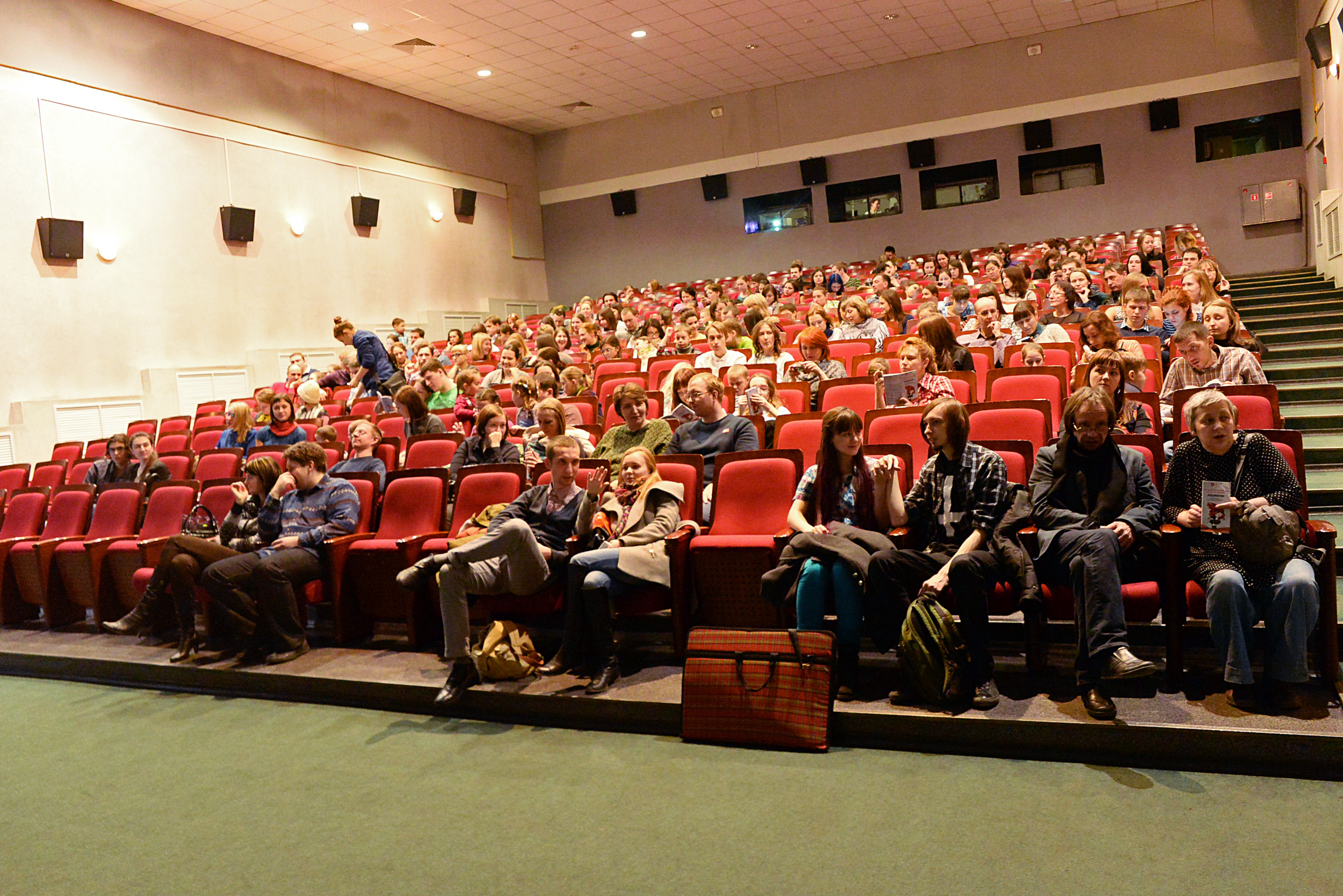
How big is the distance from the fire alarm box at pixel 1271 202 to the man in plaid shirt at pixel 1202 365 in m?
9.50

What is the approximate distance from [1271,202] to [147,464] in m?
12.3

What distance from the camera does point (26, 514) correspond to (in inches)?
217

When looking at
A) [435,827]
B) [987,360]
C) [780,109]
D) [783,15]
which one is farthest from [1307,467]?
[780,109]

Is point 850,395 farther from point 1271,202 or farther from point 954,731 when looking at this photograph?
point 1271,202

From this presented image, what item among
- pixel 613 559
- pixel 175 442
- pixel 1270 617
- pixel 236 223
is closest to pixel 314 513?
pixel 613 559

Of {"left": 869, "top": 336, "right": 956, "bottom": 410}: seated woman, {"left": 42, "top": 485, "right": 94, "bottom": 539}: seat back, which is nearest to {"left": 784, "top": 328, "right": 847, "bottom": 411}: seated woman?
{"left": 869, "top": 336, "right": 956, "bottom": 410}: seated woman

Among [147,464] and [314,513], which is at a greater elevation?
[147,464]

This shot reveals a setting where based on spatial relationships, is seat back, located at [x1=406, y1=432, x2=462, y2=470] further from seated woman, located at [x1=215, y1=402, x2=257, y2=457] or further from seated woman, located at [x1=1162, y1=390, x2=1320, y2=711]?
seated woman, located at [x1=1162, y1=390, x2=1320, y2=711]

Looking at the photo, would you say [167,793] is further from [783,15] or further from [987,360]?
[783,15]

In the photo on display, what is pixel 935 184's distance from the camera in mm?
13398

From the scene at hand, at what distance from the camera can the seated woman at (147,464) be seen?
5.58m

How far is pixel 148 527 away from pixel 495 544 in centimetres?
257

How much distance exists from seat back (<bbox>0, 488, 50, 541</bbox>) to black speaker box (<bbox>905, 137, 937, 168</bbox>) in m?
11.4

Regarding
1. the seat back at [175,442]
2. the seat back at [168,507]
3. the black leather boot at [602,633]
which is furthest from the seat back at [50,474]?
the black leather boot at [602,633]
